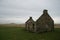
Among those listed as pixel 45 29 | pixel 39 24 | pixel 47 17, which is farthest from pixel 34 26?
pixel 47 17

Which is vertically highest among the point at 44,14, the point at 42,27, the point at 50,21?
the point at 44,14

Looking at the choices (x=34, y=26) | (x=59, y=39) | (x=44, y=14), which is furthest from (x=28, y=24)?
(x=59, y=39)

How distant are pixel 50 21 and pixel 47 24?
1900 mm

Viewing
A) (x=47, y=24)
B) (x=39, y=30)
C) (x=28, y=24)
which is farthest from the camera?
(x=28, y=24)

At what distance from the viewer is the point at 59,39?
1780 centimetres

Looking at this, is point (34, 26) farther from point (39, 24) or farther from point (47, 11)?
point (47, 11)

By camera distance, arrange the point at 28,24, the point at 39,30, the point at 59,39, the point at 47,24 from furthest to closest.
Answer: the point at 28,24 → the point at 47,24 → the point at 39,30 → the point at 59,39

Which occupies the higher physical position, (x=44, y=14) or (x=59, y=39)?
(x=44, y=14)

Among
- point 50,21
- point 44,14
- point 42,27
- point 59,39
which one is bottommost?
point 59,39

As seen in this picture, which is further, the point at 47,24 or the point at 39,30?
the point at 47,24

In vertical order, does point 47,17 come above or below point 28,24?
above

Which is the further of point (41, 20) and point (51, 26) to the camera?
point (51, 26)

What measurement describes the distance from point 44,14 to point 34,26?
539 centimetres

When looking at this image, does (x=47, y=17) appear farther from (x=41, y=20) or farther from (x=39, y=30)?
(x=39, y=30)
